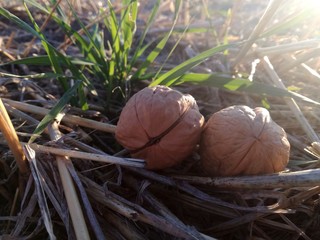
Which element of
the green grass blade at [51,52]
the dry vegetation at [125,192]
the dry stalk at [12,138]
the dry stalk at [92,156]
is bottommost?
the dry vegetation at [125,192]

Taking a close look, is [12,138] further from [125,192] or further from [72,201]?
[125,192]

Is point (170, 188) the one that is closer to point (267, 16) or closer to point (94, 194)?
point (94, 194)

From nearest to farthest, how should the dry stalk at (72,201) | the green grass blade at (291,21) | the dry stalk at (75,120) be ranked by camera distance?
the dry stalk at (72,201), the dry stalk at (75,120), the green grass blade at (291,21)

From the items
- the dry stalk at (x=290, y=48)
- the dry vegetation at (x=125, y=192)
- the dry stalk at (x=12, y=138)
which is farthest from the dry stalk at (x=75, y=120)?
the dry stalk at (x=290, y=48)

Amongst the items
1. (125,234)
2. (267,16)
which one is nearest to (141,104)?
(125,234)

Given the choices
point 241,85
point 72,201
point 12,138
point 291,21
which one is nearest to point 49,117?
point 12,138

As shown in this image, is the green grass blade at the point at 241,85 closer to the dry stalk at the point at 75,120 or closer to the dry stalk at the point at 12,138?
the dry stalk at the point at 75,120
